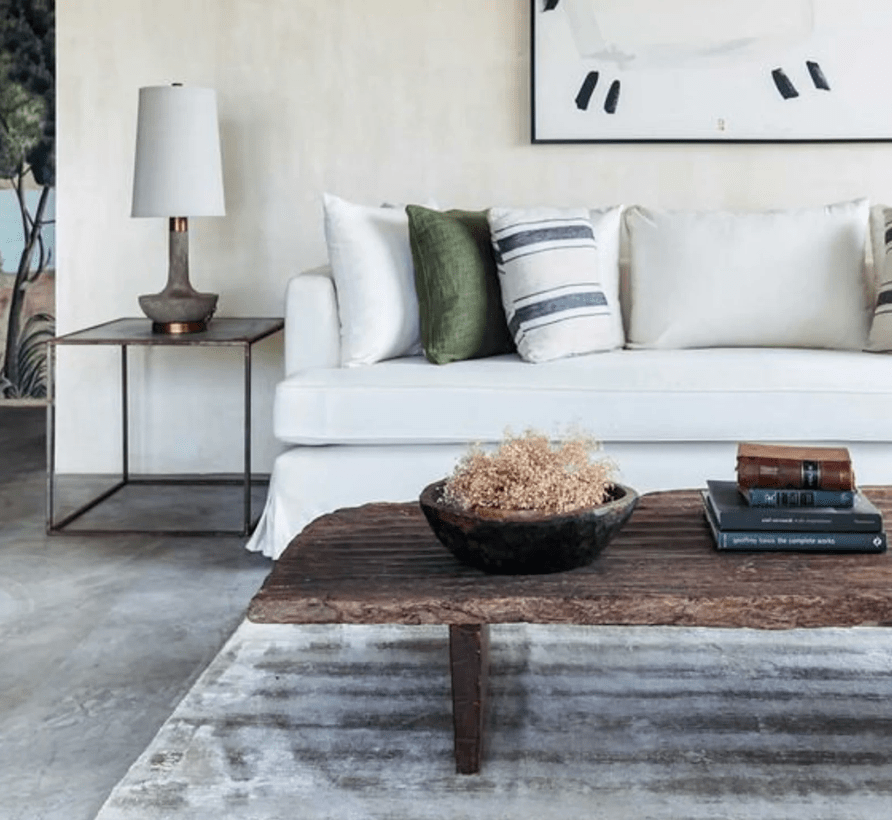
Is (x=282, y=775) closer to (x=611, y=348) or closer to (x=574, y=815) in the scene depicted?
(x=574, y=815)

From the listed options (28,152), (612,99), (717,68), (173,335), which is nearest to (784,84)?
(717,68)

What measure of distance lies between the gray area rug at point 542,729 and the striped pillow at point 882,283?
44.9 inches

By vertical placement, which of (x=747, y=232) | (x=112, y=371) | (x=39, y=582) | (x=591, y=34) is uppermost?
(x=591, y=34)

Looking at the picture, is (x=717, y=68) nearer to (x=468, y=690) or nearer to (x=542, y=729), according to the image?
(x=542, y=729)

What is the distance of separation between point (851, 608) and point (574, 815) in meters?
0.49

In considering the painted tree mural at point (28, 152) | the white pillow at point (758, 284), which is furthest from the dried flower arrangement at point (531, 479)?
the painted tree mural at point (28, 152)

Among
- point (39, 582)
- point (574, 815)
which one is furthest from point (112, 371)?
point (574, 815)

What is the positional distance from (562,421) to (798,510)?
3.88 ft

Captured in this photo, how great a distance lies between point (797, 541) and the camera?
6.62 feet

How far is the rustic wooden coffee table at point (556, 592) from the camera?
1.81 m

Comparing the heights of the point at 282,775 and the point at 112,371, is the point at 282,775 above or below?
below

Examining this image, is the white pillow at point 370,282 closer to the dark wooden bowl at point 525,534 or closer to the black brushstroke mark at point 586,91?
the black brushstroke mark at point 586,91

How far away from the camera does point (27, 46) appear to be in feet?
17.9

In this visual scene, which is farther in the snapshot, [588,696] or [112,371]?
[112,371]
